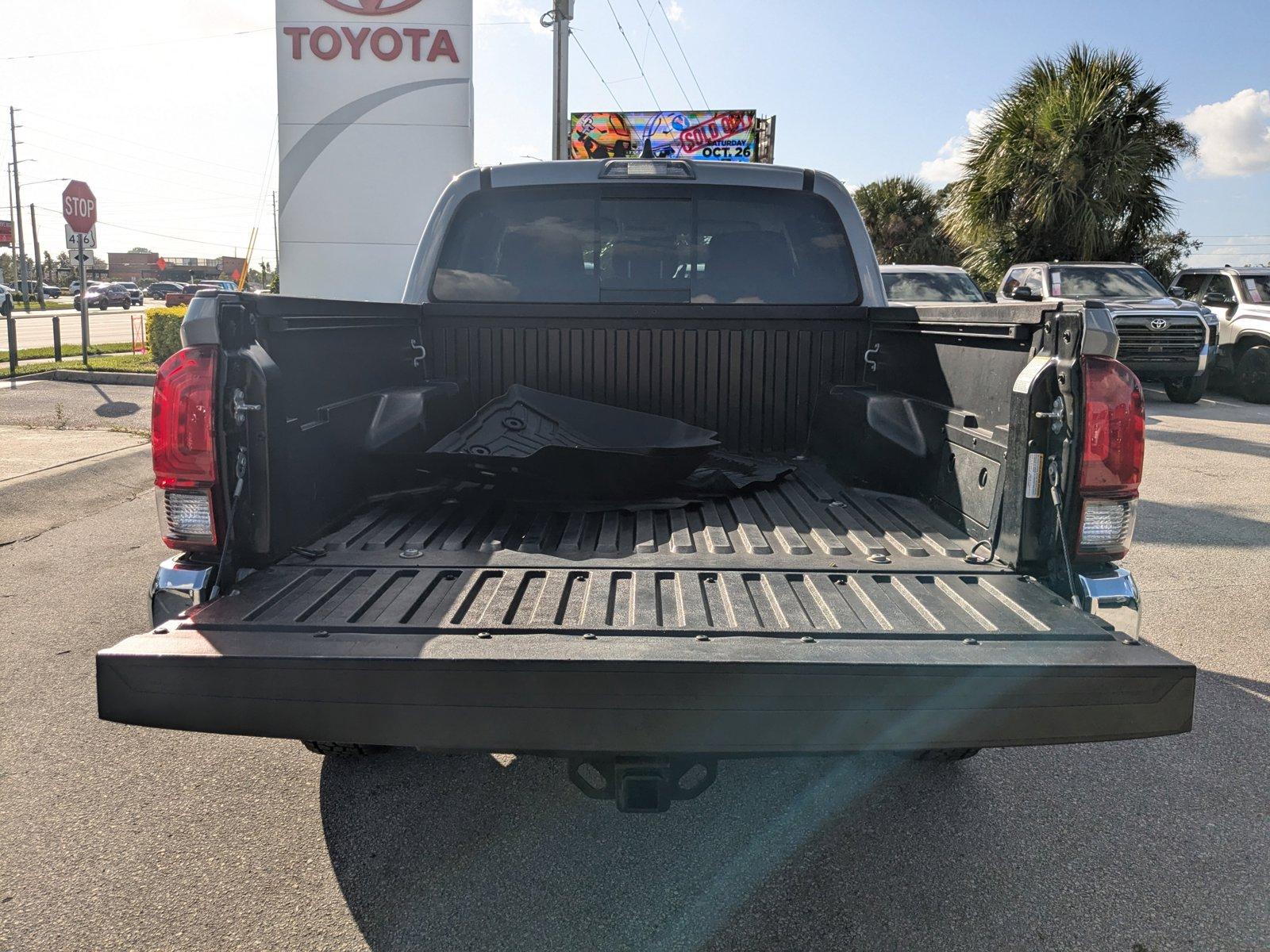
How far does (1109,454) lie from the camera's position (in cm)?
234

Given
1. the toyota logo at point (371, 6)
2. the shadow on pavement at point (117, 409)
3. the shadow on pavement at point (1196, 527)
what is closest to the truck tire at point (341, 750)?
the shadow on pavement at point (1196, 527)

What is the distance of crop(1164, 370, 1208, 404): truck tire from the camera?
50.4 ft

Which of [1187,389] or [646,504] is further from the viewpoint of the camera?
[1187,389]

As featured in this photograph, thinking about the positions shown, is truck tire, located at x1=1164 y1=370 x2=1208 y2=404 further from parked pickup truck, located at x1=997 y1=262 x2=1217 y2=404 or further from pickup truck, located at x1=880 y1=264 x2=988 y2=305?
pickup truck, located at x1=880 y1=264 x2=988 y2=305

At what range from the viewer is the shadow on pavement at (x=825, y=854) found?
96.0 inches

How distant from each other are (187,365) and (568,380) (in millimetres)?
1749

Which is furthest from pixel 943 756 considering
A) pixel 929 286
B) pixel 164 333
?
pixel 164 333

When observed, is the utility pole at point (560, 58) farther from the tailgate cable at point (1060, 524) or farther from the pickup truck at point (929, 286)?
the tailgate cable at point (1060, 524)

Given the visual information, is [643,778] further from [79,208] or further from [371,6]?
[79,208]

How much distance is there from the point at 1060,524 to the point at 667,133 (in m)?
30.7

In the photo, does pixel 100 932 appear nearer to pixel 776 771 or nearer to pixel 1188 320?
pixel 776 771

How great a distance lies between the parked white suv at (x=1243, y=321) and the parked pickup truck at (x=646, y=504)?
15.5 m

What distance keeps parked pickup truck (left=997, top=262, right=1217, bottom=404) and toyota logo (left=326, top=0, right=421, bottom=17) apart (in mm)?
9737

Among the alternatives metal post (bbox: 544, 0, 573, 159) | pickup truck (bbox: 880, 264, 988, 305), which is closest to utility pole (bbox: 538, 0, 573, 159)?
metal post (bbox: 544, 0, 573, 159)
